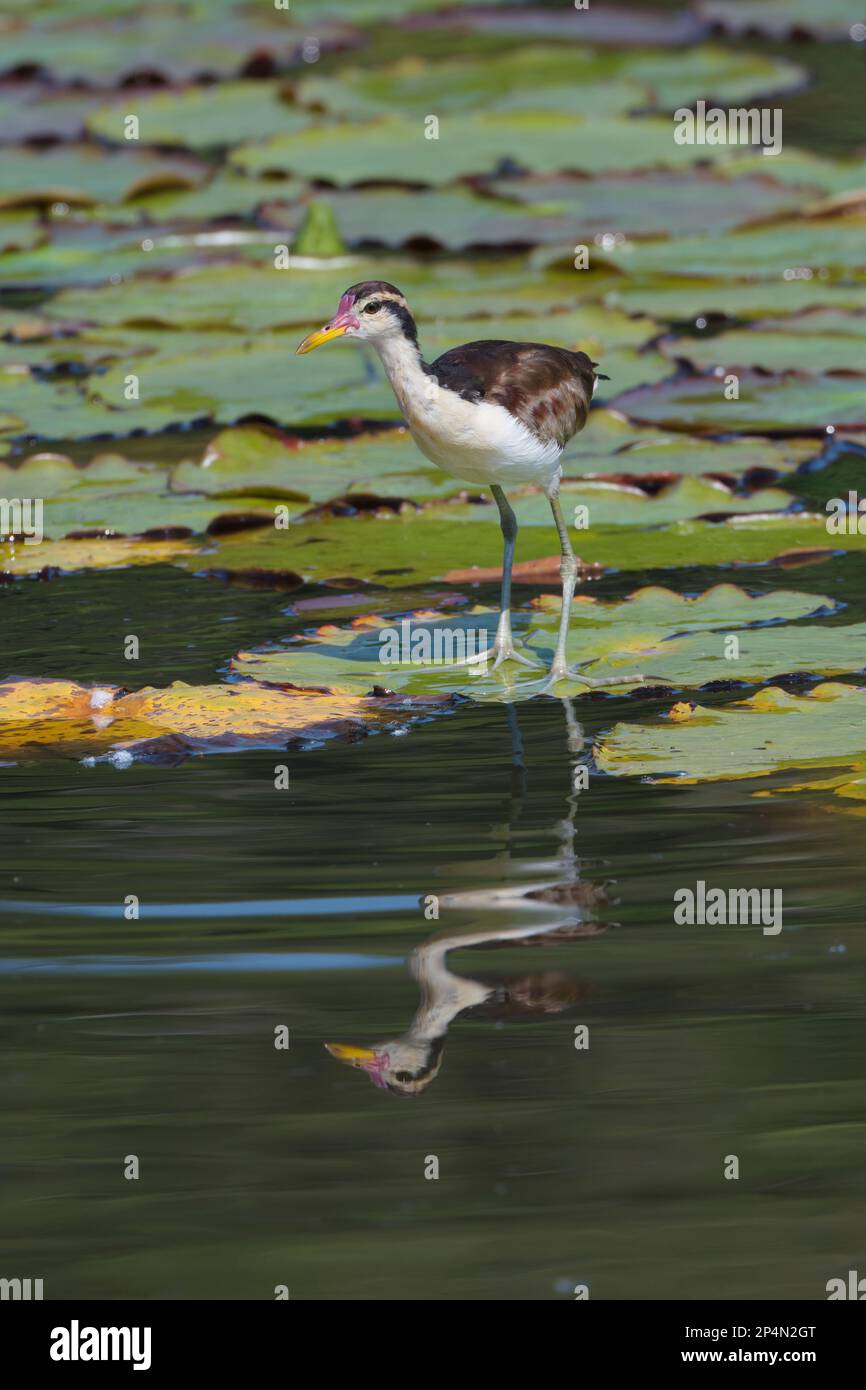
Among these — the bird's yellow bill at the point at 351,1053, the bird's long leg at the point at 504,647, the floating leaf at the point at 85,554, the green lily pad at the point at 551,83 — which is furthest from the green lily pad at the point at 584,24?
the bird's yellow bill at the point at 351,1053

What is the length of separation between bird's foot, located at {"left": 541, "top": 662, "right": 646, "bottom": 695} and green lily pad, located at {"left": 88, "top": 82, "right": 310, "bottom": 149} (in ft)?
33.3

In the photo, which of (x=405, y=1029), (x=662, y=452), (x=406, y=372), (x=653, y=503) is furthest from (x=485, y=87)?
A: (x=405, y=1029)

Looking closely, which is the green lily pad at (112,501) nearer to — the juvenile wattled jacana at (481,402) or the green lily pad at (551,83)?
the juvenile wattled jacana at (481,402)

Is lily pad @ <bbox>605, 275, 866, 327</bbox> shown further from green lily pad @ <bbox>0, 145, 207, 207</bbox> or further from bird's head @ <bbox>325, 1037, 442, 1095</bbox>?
bird's head @ <bbox>325, 1037, 442, 1095</bbox>

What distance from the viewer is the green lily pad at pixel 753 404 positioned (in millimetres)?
9367

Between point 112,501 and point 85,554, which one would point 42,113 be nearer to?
point 112,501

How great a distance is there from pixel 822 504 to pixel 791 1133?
5.31 meters

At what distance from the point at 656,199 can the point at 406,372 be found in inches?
313

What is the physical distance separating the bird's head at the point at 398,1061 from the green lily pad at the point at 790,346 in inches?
254

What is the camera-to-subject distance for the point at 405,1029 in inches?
158
